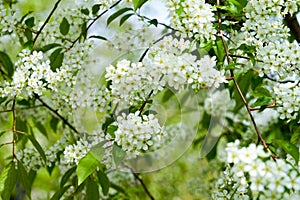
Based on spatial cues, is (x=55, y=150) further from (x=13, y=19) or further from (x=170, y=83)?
(x=170, y=83)

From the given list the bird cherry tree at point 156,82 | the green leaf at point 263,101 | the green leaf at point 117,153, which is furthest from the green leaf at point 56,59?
the green leaf at point 263,101

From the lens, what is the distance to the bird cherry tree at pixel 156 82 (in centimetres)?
126

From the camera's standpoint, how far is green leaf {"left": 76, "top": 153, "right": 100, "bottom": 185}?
4.41ft

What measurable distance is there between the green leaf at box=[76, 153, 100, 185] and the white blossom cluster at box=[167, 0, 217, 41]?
0.45 m

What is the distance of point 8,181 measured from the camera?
173cm

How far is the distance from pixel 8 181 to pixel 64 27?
0.68 m

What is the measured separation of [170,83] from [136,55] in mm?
408

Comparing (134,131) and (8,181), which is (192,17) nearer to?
(134,131)

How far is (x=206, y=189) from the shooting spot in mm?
3207

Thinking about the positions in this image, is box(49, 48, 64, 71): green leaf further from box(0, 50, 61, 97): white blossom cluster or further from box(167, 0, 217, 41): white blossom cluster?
box(167, 0, 217, 41): white blossom cluster

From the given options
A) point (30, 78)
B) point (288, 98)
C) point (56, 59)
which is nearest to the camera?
point (288, 98)

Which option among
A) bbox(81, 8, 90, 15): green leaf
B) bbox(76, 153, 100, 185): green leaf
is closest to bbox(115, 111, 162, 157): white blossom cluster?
bbox(76, 153, 100, 185): green leaf

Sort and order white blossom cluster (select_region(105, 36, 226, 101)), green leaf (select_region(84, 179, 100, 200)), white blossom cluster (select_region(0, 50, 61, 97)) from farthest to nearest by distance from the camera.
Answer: green leaf (select_region(84, 179, 100, 200)) < white blossom cluster (select_region(0, 50, 61, 97)) < white blossom cluster (select_region(105, 36, 226, 101))

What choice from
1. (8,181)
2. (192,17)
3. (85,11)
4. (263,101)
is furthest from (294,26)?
(8,181)
